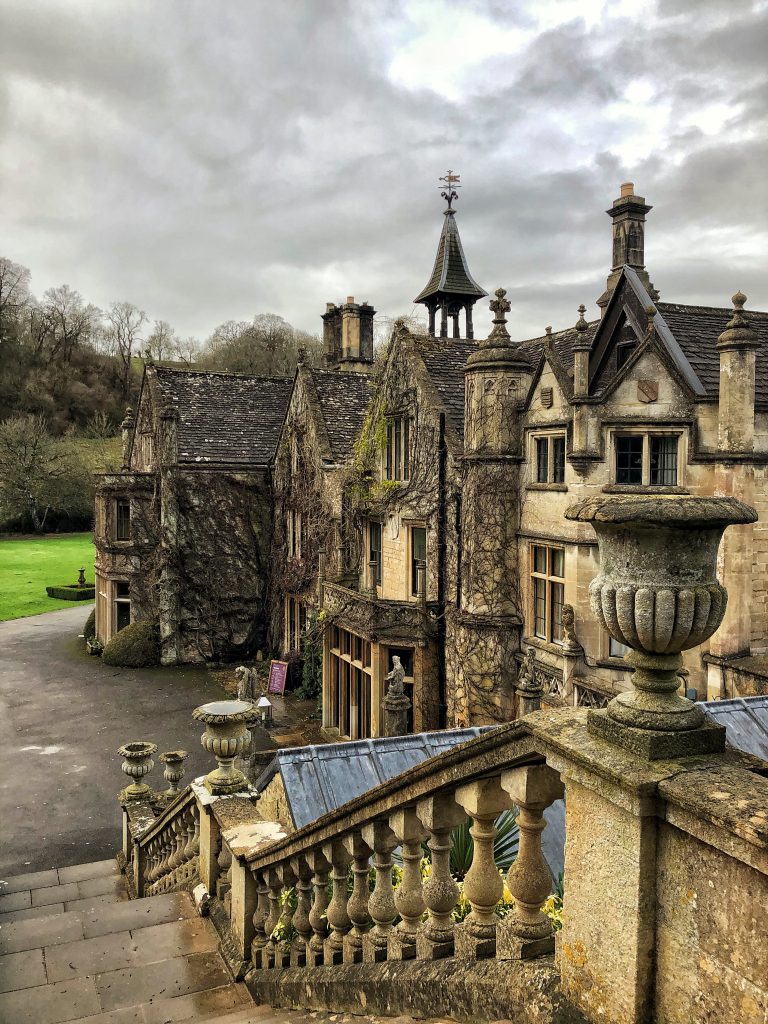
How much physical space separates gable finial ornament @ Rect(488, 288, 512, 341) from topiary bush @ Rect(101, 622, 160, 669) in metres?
17.5

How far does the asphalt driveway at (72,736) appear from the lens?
14.6 m

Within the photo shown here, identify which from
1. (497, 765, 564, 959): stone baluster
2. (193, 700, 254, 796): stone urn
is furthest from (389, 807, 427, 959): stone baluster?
(193, 700, 254, 796): stone urn

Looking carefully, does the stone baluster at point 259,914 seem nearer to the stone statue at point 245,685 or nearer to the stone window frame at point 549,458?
the stone window frame at point 549,458

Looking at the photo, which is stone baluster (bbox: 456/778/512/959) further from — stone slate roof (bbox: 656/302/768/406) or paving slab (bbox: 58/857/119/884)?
stone slate roof (bbox: 656/302/768/406)

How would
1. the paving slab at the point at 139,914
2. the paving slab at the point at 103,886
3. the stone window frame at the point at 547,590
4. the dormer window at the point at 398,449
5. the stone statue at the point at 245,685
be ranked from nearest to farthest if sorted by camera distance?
the paving slab at the point at 139,914, the paving slab at the point at 103,886, the stone window frame at the point at 547,590, the dormer window at the point at 398,449, the stone statue at the point at 245,685

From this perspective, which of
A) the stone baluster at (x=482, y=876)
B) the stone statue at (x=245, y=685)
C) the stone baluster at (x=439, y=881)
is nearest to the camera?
the stone baluster at (x=482, y=876)

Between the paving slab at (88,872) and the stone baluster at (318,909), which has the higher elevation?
the stone baluster at (318,909)


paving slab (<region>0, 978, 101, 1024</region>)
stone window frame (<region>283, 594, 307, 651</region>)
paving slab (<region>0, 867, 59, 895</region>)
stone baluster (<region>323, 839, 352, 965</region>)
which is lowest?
paving slab (<region>0, 867, 59, 895</region>)

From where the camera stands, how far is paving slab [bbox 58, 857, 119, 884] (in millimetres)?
11125

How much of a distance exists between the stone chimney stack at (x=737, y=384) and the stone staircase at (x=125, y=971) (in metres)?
10.6

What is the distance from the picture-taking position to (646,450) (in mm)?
13375

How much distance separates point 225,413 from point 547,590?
17912 millimetres

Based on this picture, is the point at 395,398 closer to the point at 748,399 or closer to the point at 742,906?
the point at 748,399

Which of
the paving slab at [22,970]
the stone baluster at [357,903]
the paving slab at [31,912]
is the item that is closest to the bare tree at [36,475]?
the paving slab at [31,912]
